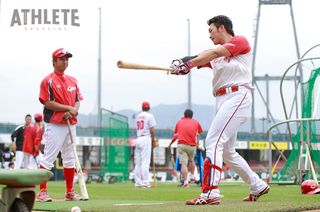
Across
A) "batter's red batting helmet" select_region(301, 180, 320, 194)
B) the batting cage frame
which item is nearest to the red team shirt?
the batting cage frame

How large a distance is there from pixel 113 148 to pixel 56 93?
1417 centimetres

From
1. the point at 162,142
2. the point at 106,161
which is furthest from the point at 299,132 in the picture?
the point at 162,142

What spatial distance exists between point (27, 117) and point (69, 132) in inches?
392

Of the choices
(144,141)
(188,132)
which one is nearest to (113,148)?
(144,141)

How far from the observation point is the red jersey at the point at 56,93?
935 centimetres

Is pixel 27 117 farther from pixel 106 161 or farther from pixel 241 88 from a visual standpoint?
pixel 241 88

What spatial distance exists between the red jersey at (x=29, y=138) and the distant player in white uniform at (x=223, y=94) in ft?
38.3

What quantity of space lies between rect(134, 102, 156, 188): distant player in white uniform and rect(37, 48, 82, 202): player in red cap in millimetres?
7667

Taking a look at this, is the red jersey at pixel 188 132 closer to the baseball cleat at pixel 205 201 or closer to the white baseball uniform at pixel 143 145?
the white baseball uniform at pixel 143 145

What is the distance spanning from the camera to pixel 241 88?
777cm

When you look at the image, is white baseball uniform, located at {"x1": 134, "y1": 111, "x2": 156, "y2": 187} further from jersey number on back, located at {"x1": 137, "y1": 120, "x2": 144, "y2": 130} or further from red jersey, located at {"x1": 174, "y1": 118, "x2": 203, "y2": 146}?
red jersey, located at {"x1": 174, "y1": 118, "x2": 203, "y2": 146}

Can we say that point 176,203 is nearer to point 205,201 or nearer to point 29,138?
point 205,201

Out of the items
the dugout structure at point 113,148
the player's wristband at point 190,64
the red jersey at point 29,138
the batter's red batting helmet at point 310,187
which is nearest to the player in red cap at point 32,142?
the red jersey at point 29,138

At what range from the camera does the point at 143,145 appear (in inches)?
693
